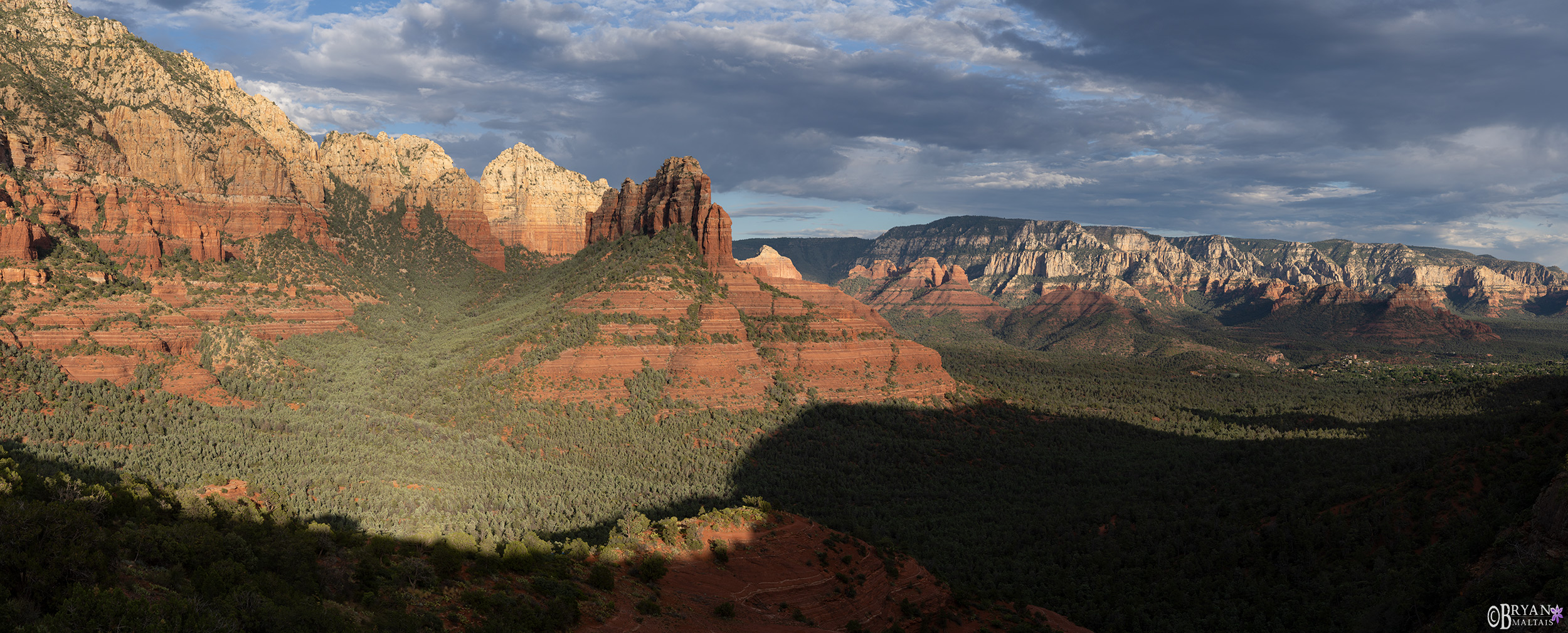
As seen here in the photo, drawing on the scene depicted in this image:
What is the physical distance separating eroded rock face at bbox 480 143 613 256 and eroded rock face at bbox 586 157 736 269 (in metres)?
23.7

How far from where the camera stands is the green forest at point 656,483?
28.2 meters

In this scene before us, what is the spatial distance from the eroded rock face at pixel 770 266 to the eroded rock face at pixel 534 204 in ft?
130

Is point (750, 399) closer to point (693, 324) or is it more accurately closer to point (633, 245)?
point (693, 324)

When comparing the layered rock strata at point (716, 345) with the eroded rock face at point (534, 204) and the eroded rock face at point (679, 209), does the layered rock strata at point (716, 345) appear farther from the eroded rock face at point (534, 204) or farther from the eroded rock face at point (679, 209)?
the eroded rock face at point (534, 204)

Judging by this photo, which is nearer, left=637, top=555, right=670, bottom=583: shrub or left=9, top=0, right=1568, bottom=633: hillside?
left=9, top=0, right=1568, bottom=633: hillside

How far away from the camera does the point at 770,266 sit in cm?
16688

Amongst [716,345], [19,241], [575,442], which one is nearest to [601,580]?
[575,442]

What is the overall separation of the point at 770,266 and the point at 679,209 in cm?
4656

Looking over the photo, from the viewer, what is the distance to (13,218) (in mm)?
72688

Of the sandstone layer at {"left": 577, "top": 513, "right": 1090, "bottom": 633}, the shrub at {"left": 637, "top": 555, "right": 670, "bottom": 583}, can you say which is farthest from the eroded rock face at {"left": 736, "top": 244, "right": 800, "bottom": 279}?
the shrub at {"left": 637, "top": 555, "right": 670, "bottom": 583}

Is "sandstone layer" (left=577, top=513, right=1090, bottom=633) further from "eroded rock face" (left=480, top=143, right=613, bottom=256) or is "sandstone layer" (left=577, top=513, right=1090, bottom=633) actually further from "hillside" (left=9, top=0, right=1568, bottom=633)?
"eroded rock face" (left=480, top=143, right=613, bottom=256)

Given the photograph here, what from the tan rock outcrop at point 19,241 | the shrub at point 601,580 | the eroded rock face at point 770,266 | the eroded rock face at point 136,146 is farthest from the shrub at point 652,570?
the eroded rock face at point 770,266

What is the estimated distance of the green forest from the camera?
2823cm

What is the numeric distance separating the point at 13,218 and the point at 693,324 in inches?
2956
